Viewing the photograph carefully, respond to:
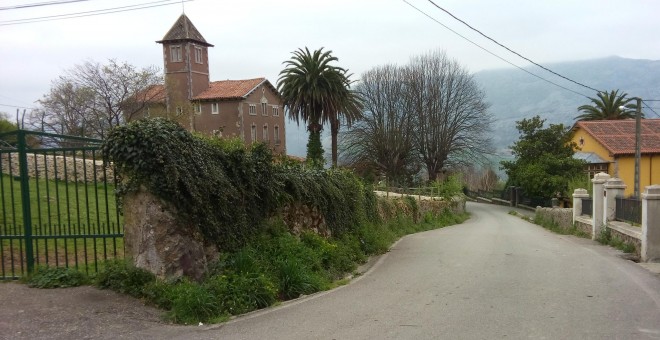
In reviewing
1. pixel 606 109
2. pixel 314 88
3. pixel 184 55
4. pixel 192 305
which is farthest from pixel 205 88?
pixel 192 305

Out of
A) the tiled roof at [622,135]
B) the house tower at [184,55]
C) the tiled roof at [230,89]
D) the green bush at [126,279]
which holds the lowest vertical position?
the green bush at [126,279]

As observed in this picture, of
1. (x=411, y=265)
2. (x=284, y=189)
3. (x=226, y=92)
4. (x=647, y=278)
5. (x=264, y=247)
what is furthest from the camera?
(x=226, y=92)

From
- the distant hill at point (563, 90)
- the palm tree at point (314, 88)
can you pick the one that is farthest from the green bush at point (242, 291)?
the distant hill at point (563, 90)

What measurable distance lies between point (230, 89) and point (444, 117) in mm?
25427

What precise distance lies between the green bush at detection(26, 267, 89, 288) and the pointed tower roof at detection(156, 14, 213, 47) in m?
54.2

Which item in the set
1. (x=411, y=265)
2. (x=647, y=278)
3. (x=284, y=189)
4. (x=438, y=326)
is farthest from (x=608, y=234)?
(x=438, y=326)

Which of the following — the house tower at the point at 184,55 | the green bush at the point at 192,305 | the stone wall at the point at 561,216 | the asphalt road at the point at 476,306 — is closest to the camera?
the asphalt road at the point at 476,306

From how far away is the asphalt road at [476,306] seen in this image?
6.18 m

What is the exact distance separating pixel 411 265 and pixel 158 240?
249 inches

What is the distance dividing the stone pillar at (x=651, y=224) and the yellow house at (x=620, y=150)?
1595 inches

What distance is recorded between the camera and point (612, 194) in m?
16.8

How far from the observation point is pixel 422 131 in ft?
198

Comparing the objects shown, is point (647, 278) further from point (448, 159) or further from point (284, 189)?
point (448, 159)

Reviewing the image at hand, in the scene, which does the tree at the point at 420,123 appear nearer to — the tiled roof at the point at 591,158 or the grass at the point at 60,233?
the tiled roof at the point at 591,158
